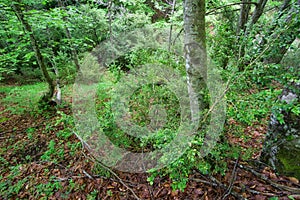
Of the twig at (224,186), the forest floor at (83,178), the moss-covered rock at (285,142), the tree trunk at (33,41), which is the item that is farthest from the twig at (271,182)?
the tree trunk at (33,41)

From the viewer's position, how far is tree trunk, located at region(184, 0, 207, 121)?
1503mm

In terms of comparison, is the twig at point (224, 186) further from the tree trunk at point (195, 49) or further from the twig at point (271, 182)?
the tree trunk at point (195, 49)

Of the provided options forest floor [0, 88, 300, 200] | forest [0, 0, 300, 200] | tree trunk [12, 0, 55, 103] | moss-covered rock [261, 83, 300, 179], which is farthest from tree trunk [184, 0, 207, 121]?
tree trunk [12, 0, 55, 103]

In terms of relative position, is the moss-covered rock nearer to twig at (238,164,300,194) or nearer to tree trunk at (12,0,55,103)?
twig at (238,164,300,194)

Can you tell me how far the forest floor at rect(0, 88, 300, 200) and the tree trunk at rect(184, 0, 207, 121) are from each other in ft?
2.95

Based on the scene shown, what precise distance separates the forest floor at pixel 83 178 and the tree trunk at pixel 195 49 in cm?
90

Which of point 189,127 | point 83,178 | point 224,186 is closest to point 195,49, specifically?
point 189,127

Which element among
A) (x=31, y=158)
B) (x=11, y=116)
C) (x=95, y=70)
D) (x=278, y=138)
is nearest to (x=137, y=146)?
(x=278, y=138)

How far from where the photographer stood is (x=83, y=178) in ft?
8.02

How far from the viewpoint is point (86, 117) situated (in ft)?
8.11

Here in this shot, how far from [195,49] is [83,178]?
2.42 metres

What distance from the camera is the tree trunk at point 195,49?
1.50 m

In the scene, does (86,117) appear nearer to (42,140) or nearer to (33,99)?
(42,140)

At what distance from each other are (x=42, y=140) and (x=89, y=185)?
2039 mm
